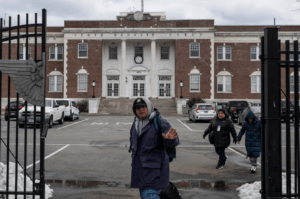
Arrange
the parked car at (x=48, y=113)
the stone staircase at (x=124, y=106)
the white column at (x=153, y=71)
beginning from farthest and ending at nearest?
the white column at (x=153, y=71)
the stone staircase at (x=124, y=106)
the parked car at (x=48, y=113)

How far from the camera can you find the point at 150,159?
405 centimetres

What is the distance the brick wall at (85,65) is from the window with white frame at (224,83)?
14784 millimetres

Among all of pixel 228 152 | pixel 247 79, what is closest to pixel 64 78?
pixel 247 79

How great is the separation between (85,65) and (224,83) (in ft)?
57.1

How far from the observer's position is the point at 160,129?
13.5 ft

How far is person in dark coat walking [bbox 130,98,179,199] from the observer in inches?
158

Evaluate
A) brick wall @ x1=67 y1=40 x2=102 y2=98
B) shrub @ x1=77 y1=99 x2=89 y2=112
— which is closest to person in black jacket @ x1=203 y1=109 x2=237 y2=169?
shrub @ x1=77 y1=99 x2=89 y2=112

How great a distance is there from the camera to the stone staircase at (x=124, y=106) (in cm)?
3469

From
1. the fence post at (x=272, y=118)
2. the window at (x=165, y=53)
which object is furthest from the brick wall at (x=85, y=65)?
the fence post at (x=272, y=118)

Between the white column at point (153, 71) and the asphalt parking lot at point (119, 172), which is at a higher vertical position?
the white column at point (153, 71)

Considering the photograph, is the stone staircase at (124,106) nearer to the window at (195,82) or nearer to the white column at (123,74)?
the white column at (123,74)

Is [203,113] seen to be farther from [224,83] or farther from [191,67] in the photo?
[224,83]

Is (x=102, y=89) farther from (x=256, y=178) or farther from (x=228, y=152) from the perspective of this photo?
(x=256, y=178)

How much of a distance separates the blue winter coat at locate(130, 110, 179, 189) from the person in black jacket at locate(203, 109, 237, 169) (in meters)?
4.32
